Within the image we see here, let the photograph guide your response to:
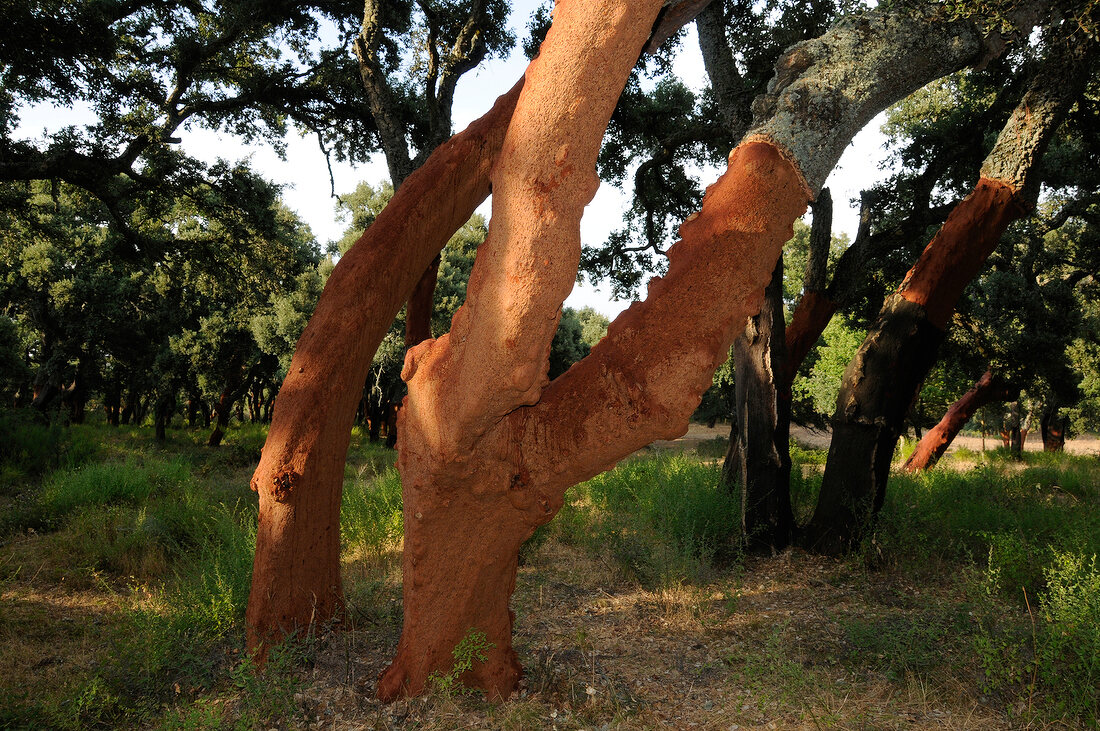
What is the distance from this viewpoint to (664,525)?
21.6 ft

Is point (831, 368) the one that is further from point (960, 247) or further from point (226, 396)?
point (226, 396)

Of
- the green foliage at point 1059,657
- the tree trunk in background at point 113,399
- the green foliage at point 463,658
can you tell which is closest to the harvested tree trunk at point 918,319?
the green foliage at point 1059,657

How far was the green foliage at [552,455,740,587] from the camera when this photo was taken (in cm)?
578

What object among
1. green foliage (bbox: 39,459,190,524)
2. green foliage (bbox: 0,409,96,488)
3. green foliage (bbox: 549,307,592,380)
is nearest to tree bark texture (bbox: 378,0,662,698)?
green foliage (bbox: 39,459,190,524)

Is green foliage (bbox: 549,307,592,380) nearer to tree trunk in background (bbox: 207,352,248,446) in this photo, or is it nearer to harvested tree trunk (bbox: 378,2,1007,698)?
tree trunk in background (bbox: 207,352,248,446)

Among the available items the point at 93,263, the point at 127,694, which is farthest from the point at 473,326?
the point at 93,263

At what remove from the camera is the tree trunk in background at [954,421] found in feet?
40.9

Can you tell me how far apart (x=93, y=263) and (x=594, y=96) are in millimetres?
21702

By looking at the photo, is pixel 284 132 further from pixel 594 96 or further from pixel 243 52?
pixel 594 96

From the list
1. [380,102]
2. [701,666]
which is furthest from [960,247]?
[380,102]

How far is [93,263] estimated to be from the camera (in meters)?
19.1

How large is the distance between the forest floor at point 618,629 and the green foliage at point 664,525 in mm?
39

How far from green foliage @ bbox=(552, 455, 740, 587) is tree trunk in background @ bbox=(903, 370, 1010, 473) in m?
6.30

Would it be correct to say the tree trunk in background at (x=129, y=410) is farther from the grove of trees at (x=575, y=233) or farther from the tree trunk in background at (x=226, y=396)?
the grove of trees at (x=575, y=233)
